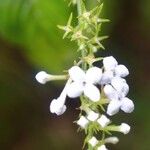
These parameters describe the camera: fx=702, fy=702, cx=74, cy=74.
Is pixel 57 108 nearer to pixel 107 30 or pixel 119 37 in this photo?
pixel 107 30

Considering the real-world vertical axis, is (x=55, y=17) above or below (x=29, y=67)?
below

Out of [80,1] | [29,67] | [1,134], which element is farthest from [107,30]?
[80,1]

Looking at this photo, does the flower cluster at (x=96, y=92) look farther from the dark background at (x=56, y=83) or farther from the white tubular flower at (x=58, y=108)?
the dark background at (x=56, y=83)

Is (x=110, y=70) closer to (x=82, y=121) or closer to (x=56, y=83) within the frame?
(x=82, y=121)

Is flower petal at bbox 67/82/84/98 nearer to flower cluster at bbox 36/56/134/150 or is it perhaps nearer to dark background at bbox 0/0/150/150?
flower cluster at bbox 36/56/134/150

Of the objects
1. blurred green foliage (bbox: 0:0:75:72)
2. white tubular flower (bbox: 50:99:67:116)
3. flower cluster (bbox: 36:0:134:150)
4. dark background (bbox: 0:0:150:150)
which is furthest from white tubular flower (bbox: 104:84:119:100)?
dark background (bbox: 0:0:150:150)

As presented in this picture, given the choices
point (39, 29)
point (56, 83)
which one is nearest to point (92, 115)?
point (39, 29)
